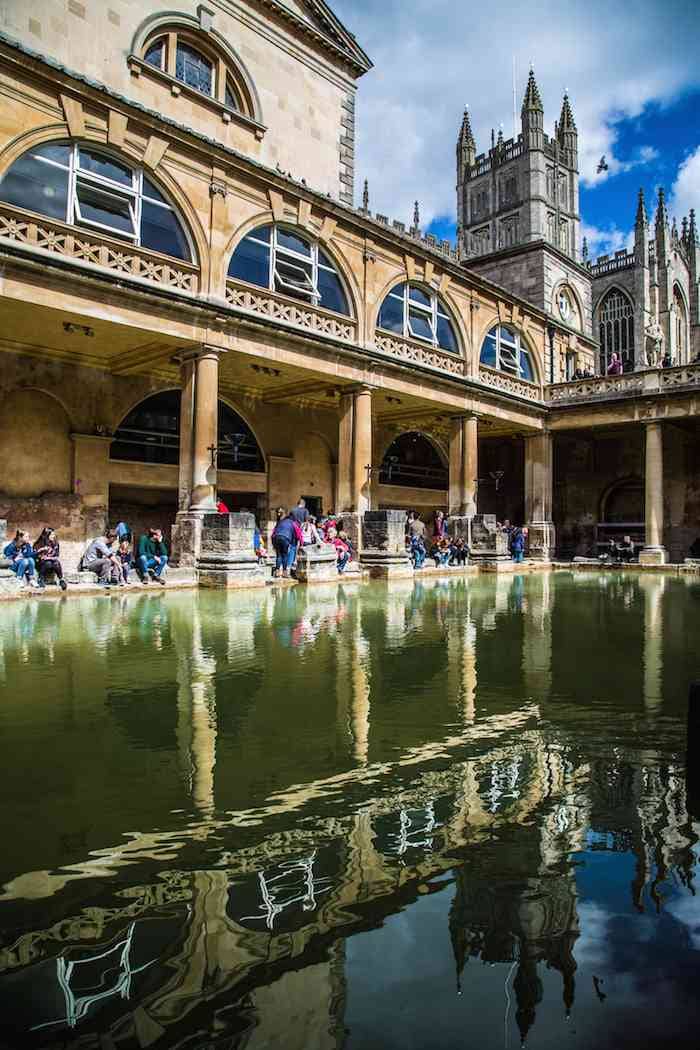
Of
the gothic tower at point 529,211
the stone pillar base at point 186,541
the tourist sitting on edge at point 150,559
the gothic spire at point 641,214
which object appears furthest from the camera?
the gothic spire at point 641,214

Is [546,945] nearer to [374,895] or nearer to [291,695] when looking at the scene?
[374,895]

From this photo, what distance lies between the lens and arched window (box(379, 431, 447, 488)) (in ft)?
89.7

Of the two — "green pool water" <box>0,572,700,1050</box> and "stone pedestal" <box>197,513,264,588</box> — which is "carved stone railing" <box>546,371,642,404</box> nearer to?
"stone pedestal" <box>197,513,264,588</box>

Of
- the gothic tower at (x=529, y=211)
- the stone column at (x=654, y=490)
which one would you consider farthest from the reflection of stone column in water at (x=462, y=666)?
the gothic tower at (x=529, y=211)

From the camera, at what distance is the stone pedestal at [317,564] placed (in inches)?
567

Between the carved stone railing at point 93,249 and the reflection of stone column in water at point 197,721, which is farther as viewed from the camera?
the carved stone railing at point 93,249

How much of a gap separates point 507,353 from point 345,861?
26.2 meters

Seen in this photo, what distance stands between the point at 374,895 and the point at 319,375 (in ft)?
56.5

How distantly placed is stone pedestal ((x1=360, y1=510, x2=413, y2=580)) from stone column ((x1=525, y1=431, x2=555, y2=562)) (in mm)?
10858

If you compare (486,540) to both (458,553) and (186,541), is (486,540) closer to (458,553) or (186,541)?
(458,553)

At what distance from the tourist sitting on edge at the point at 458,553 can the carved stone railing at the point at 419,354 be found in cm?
570

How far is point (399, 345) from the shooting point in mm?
20781

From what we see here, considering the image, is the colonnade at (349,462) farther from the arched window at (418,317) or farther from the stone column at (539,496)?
the arched window at (418,317)

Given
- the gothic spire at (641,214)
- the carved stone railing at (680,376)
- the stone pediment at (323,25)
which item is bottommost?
the carved stone railing at (680,376)
